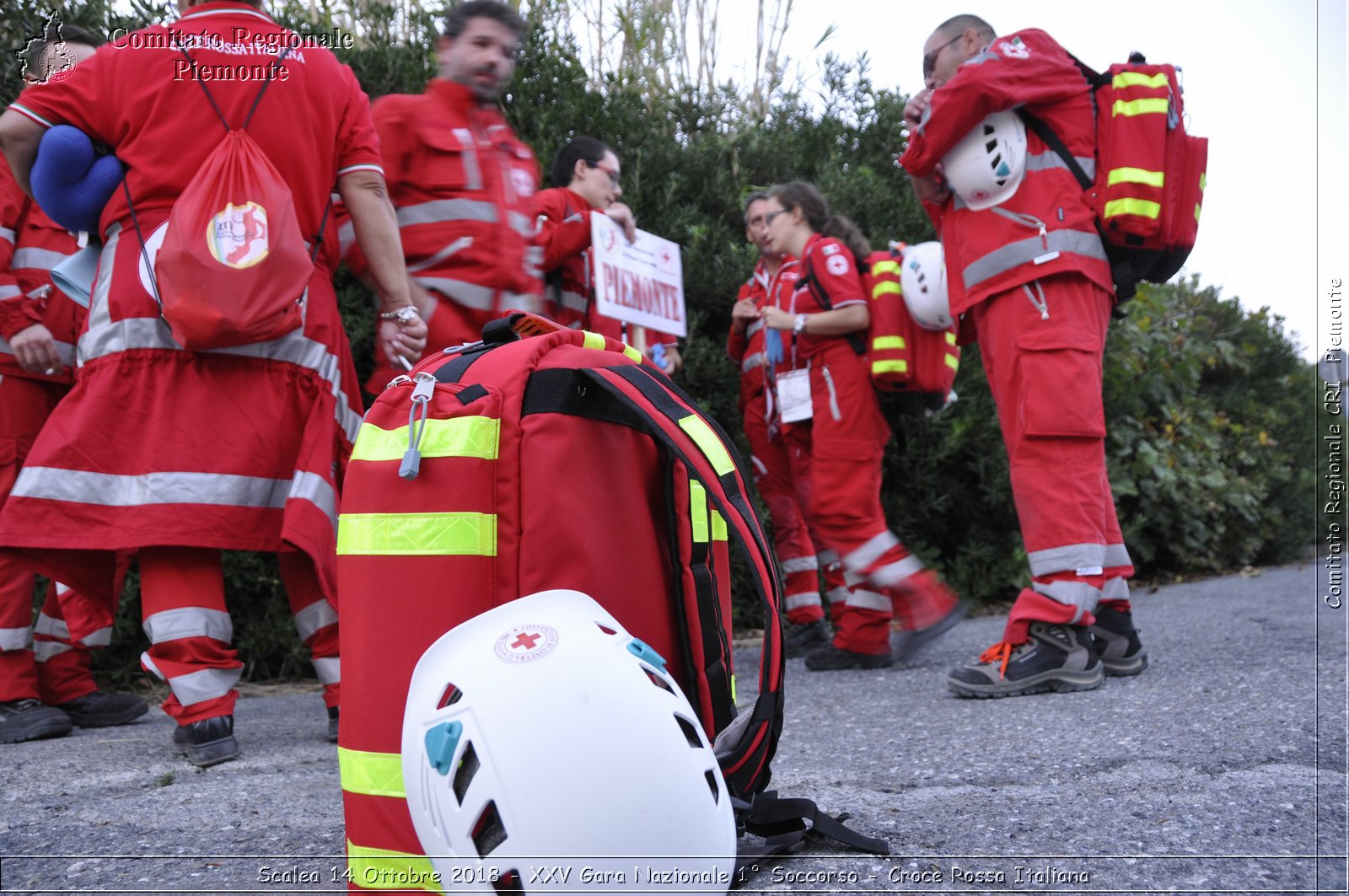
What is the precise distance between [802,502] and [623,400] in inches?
133

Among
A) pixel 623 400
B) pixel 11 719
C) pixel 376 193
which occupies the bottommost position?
pixel 11 719

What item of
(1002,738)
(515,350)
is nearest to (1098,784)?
(1002,738)

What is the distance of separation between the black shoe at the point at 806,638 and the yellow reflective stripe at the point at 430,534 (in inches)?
143

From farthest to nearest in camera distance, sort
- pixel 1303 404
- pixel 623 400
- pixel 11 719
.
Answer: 1. pixel 1303 404
2. pixel 11 719
3. pixel 623 400

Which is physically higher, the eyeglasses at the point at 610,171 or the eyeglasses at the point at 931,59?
the eyeglasses at the point at 931,59

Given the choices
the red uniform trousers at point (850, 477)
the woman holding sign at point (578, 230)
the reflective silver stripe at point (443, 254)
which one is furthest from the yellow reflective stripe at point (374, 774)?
the woman holding sign at point (578, 230)

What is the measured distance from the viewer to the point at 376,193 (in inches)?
122

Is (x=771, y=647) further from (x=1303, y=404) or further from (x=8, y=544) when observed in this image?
(x=1303, y=404)

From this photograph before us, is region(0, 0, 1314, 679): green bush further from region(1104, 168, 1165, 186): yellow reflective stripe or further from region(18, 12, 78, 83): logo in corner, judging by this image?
region(1104, 168, 1165, 186): yellow reflective stripe

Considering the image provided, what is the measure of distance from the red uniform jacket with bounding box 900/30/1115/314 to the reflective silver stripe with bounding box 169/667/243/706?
8.65 feet

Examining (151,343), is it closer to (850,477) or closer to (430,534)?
(430,534)

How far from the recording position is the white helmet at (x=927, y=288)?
4332mm

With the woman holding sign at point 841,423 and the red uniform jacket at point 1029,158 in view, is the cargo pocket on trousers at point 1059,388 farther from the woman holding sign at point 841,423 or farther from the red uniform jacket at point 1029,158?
the woman holding sign at point 841,423

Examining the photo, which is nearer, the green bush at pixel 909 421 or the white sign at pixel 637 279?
the white sign at pixel 637 279
